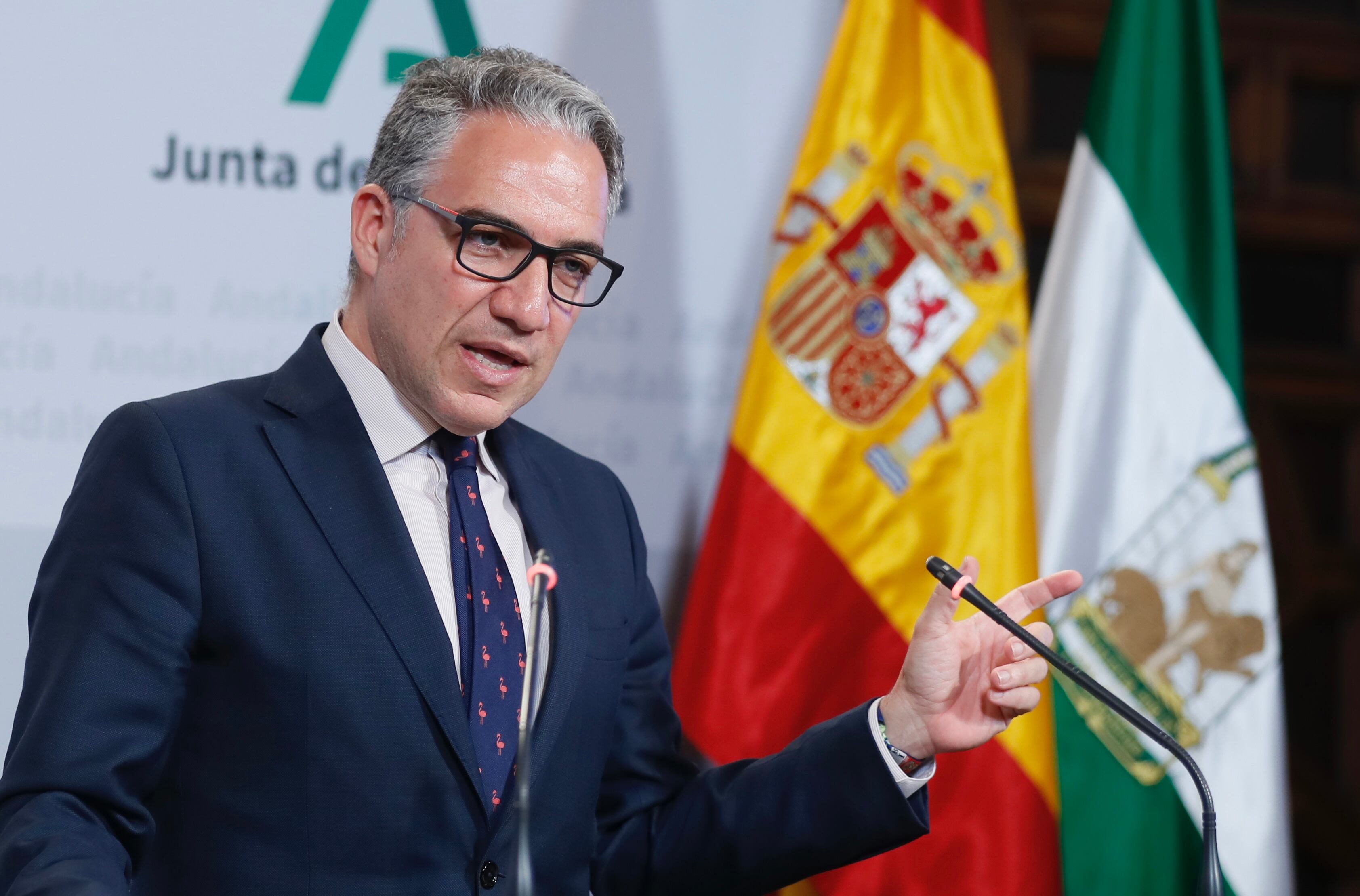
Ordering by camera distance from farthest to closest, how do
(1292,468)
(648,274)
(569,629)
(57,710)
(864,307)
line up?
1. (1292,468)
2. (648,274)
3. (864,307)
4. (569,629)
5. (57,710)

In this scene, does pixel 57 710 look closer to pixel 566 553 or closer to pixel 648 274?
pixel 566 553

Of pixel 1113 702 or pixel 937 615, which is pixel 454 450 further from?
pixel 1113 702

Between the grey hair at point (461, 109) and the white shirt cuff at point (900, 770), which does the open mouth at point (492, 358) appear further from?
the white shirt cuff at point (900, 770)

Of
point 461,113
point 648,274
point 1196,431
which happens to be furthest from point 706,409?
point 461,113

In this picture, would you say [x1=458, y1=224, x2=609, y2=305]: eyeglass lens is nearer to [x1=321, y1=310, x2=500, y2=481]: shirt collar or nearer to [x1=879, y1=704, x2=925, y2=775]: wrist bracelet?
[x1=321, y1=310, x2=500, y2=481]: shirt collar

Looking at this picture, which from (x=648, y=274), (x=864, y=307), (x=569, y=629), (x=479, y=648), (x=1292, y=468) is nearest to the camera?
(x=479, y=648)

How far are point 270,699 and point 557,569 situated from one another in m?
0.36

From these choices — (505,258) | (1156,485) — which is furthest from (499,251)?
(1156,485)

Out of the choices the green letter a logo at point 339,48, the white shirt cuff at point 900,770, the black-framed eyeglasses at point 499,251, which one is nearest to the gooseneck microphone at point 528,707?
Answer: the black-framed eyeglasses at point 499,251

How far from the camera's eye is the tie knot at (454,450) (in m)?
1.43

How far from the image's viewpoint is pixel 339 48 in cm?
216

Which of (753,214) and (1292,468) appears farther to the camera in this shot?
(1292,468)

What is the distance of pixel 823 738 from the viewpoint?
144 cm

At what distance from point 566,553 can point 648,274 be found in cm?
94
